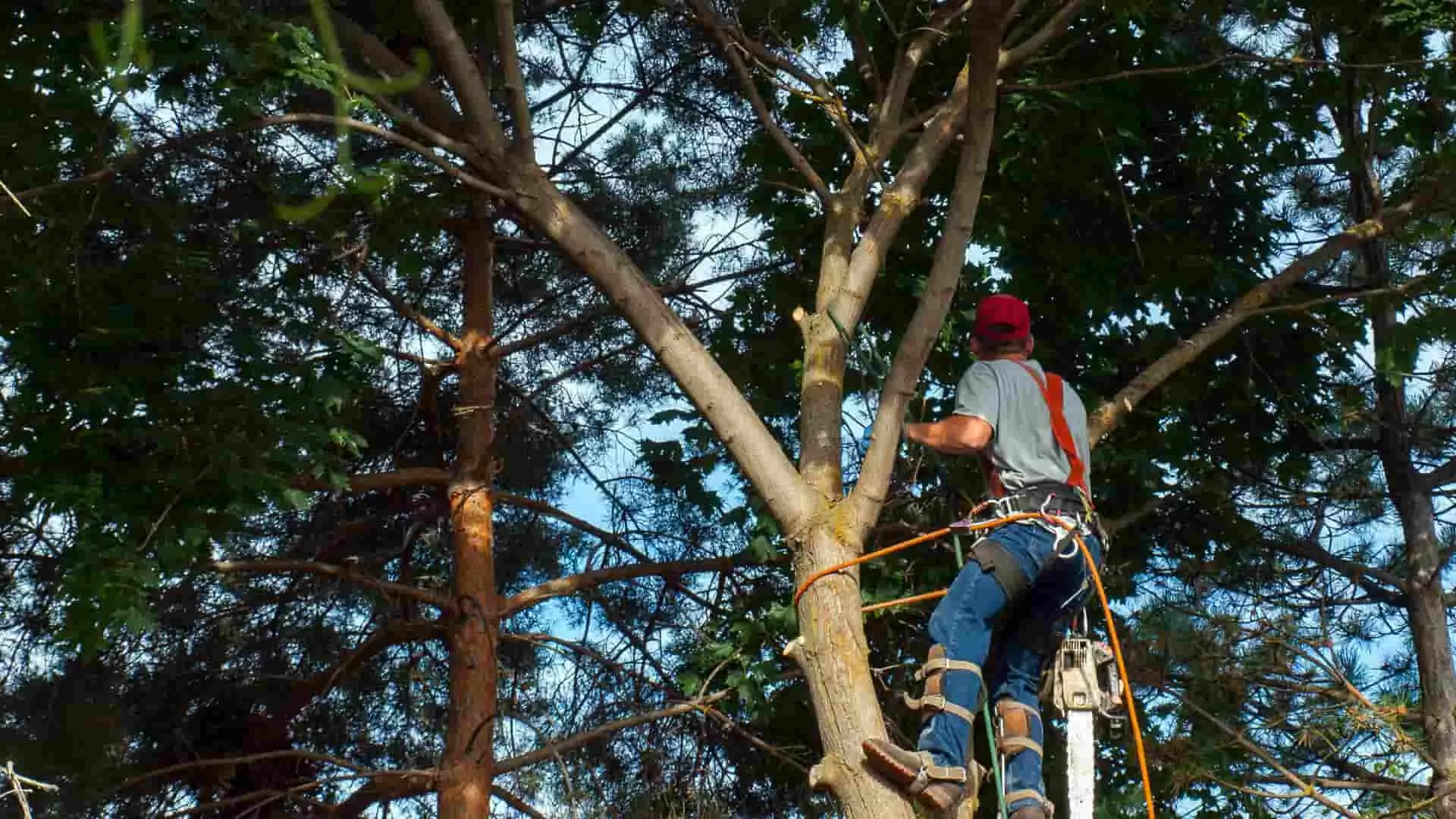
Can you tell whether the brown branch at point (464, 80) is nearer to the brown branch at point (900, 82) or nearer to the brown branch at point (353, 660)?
the brown branch at point (900, 82)

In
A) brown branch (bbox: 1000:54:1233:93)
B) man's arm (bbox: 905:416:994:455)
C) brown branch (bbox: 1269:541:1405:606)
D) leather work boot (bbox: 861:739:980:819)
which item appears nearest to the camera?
leather work boot (bbox: 861:739:980:819)

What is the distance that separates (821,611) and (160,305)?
3.38 meters

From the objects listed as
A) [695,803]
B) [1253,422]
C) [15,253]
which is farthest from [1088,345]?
Result: [15,253]

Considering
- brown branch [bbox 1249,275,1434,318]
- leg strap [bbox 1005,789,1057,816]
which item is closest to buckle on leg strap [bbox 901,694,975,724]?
leg strap [bbox 1005,789,1057,816]

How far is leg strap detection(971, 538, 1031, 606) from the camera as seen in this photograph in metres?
5.01

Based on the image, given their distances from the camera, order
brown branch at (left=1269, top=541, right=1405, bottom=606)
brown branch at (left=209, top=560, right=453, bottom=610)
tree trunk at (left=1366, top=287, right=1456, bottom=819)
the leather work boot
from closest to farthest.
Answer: the leather work boot < brown branch at (left=209, top=560, right=453, bottom=610) < tree trunk at (left=1366, top=287, right=1456, bottom=819) < brown branch at (left=1269, top=541, right=1405, bottom=606)

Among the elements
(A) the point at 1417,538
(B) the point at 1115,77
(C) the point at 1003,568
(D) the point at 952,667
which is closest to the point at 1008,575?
(C) the point at 1003,568

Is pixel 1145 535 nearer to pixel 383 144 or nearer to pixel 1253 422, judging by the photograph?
pixel 1253 422

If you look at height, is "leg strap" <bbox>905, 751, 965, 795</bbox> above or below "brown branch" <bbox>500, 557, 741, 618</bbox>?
below

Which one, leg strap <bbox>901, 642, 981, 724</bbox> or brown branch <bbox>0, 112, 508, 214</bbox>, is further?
brown branch <bbox>0, 112, 508, 214</bbox>

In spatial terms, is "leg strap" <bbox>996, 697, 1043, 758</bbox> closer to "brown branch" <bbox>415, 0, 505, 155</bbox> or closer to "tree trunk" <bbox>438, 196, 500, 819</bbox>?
"brown branch" <bbox>415, 0, 505, 155</bbox>

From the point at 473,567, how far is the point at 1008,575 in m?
4.26

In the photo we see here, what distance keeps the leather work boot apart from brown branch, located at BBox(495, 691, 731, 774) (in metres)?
2.80

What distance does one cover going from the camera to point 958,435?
5.15 meters
